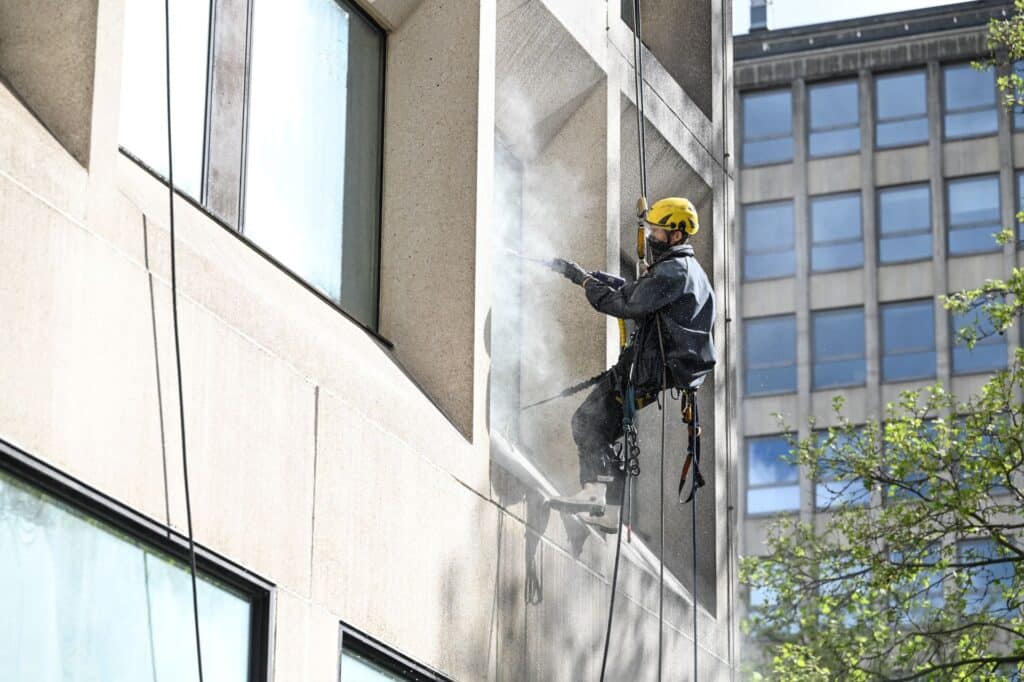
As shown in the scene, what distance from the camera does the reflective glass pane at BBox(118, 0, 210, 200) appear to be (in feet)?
30.2

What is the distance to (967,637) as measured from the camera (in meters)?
20.8

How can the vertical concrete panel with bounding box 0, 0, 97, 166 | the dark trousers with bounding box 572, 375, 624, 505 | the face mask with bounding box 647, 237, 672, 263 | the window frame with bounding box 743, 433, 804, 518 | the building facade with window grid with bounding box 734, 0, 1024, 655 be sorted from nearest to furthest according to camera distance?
the vertical concrete panel with bounding box 0, 0, 97, 166 → the face mask with bounding box 647, 237, 672, 263 → the dark trousers with bounding box 572, 375, 624, 505 → the building facade with window grid with bounding box 734, 0, 1024, 655 → the window frame with bounding box 743, 433, 804, 518

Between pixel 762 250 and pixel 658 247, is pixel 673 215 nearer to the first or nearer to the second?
pixel 658 247

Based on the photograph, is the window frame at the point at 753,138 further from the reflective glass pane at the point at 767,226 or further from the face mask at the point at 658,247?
the face mask at the point at 658,247

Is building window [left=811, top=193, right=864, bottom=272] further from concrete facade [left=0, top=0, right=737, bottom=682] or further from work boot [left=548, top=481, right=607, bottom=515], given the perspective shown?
work boot [left=548, top=481, right=607, bottom=515]

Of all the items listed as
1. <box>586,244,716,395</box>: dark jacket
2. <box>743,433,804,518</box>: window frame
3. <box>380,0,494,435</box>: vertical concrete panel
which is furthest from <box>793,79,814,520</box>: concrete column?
<box>380,0,494,435</box>: vertical concrete panel

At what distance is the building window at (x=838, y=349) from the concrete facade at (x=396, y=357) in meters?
36.8

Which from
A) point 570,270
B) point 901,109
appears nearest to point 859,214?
point 901,109

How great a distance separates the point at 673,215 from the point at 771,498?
42065 millimetres

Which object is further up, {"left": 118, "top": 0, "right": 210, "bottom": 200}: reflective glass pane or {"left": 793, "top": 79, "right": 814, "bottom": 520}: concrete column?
{"left": 793, "top": 79, "right": 814, "bottom": 520}: concrete column

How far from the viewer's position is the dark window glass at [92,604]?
23.6 feet

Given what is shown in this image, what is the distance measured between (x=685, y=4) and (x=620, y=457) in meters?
6.15

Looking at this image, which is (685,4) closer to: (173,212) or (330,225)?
(330,225)

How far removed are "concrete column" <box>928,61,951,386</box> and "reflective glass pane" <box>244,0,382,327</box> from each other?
135 feet
